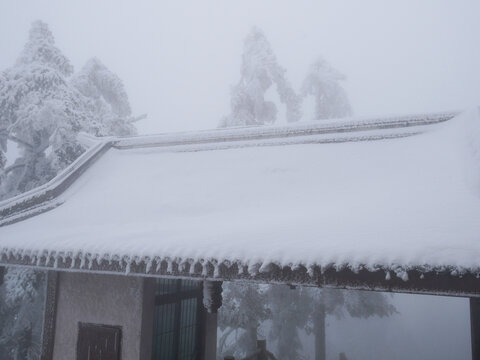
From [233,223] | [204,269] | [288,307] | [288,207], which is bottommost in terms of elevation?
[288,307]

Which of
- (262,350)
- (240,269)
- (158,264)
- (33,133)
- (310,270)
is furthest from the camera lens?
(33,133)

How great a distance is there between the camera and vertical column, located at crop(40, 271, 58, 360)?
17.4 feet

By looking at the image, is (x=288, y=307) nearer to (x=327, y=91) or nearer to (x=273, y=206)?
(x=273, y=206)

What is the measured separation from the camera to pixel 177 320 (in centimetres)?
607

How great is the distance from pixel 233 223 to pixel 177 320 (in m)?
2.96

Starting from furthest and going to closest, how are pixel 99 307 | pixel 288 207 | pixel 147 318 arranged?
1. pixel 99 307
2. pixel 147 318
3. pixel 288 207

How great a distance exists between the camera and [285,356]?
567 inches

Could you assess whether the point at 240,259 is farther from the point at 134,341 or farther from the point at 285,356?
the point at 285,356

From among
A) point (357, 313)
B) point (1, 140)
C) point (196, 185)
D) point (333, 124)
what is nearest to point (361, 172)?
point (333, 124)

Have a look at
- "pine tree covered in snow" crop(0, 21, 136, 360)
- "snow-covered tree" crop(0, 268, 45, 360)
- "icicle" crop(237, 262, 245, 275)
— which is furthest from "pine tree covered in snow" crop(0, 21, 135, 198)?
"icicle" crop(237, 262, 245, 275)

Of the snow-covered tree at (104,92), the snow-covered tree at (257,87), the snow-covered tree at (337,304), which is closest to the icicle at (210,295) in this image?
the snow-covered tree at (337,304)

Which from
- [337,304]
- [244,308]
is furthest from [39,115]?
→ [337,304]

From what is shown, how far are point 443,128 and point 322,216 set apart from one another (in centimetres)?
382

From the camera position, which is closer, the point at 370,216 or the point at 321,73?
the point at 370,216
